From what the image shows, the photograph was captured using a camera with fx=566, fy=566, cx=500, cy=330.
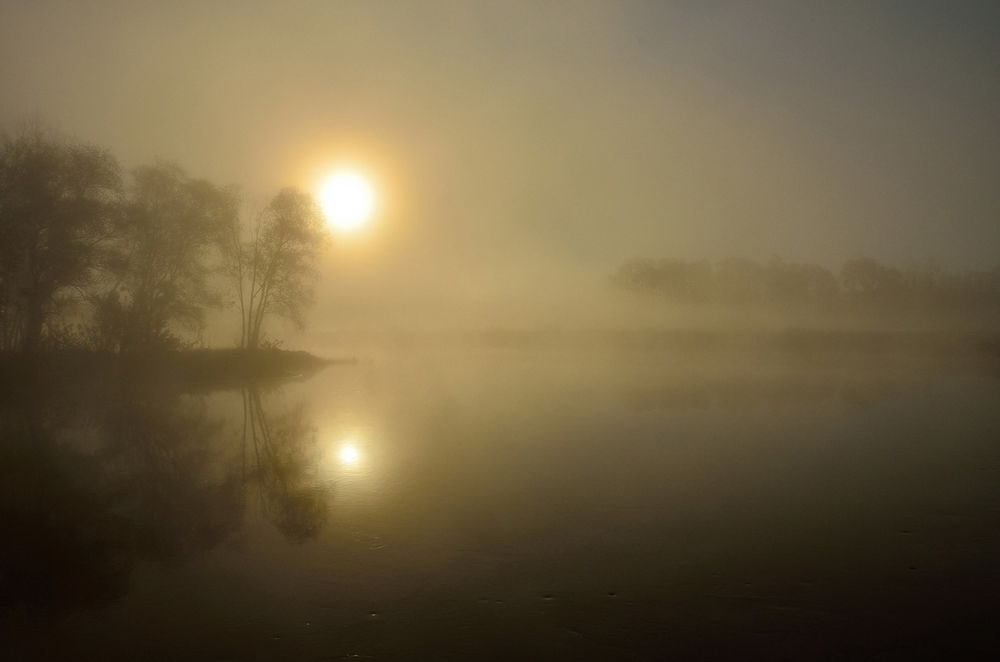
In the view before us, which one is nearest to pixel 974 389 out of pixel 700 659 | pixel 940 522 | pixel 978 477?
pixel 978 477

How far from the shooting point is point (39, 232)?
99.4 ft

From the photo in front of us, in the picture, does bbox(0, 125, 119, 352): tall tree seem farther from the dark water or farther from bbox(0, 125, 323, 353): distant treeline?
the dark water

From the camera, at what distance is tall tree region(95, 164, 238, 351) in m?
33.7

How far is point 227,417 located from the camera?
65.9 ft

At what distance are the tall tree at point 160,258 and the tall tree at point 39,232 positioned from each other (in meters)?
2.08

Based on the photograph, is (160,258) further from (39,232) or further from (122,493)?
(122,493)

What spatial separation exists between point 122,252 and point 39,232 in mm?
4358

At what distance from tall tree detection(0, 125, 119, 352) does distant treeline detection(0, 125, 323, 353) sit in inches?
1.9

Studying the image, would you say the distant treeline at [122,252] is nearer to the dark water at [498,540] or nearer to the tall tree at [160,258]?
the tall tree at [160,258]

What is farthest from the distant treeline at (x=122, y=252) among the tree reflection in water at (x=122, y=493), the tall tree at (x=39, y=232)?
the tree reflection in water at (x=122, y=493)

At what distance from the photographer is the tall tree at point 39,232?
29406 millimetres

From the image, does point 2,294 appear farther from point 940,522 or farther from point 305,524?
point 940,522

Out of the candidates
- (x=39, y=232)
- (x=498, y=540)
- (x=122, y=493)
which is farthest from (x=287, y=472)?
(x=39, y=232)

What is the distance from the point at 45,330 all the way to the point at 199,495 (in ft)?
89.3
